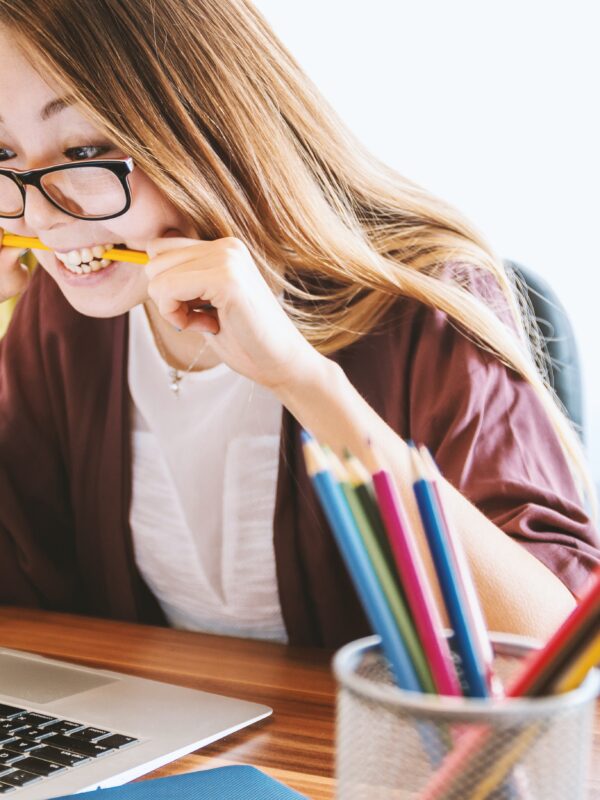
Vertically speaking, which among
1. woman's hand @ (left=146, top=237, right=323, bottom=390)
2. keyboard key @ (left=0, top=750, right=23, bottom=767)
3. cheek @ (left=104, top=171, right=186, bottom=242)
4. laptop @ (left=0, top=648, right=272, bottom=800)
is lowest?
laptop @ (left=0, top=648, right=272, bottom=800)

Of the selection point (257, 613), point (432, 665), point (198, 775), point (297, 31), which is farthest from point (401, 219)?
point (297, 31)

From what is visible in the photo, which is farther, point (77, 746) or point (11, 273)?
point (11, 273)

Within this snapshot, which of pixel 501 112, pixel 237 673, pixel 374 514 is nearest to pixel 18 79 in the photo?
pixel 237 673

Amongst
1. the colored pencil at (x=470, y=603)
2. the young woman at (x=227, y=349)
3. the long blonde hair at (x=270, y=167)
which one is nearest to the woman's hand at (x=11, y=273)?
the young woman at (x=227, y=349)

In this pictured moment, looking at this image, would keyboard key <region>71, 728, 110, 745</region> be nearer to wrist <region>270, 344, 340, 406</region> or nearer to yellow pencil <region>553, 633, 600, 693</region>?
wrist <region>270, 344, 340, 406</region>

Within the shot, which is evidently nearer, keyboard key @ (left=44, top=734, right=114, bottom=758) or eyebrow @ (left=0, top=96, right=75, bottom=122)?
keyboard key @ (left=44, top=734, right=114, bottom=758)

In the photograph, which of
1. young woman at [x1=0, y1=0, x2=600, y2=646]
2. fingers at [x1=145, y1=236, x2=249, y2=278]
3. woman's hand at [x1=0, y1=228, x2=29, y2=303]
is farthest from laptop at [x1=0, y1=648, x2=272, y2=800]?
woman's hand at [x1=0, y1=228, x2=29, y2=303]

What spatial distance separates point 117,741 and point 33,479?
68 centimetres

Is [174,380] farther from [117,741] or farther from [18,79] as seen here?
[117,741]

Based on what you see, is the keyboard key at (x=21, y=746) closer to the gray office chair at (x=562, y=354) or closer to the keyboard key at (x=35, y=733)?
the keyboard key at (x=35, y=733)

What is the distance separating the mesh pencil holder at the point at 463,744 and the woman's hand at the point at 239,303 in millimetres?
483

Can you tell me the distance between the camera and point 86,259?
3.36 ft

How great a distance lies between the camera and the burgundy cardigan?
917 mm

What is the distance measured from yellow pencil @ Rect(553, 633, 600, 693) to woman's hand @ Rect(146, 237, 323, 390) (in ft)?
1.64
